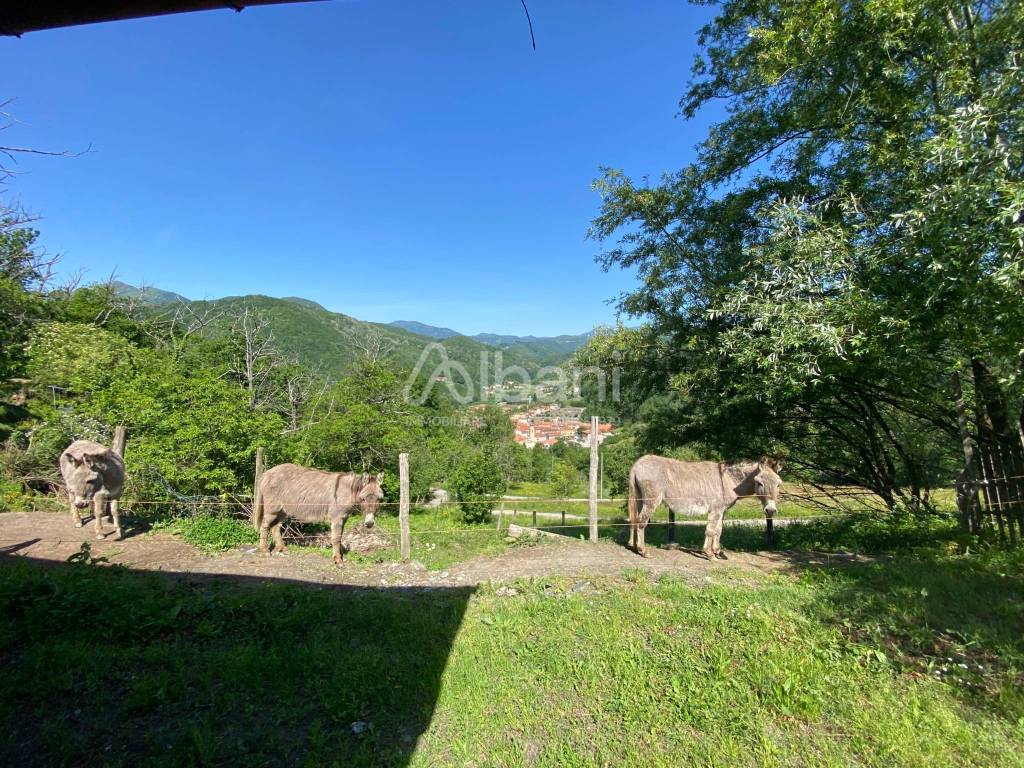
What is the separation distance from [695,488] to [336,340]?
55829mm

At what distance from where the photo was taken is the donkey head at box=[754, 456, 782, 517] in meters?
7.96

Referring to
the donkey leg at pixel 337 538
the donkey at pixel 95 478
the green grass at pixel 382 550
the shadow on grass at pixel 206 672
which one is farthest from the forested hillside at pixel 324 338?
the donkey at pixel 95 478

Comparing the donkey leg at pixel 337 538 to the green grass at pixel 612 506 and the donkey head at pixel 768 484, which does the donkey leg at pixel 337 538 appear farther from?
the donkey head at pixel 768 484

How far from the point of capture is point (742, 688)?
329 cm

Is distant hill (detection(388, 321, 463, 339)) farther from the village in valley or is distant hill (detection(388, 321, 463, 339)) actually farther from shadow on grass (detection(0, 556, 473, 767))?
shadow on grass (detection(0, 556, 473, 767))

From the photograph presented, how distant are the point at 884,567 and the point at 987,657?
266 centimetres

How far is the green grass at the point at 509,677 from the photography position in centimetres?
278

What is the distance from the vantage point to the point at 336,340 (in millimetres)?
57219

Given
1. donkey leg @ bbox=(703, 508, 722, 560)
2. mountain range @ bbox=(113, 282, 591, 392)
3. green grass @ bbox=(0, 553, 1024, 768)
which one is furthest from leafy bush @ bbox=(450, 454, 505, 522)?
green grass @ bbox=(0, 553, 1024, 768)

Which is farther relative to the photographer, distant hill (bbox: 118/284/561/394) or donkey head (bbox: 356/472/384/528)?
distant hill (bbox: 118/284/561/394)

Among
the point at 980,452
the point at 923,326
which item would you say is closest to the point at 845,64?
the point at 923,326

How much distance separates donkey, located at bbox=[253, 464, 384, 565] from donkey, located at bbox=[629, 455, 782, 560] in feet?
15.6

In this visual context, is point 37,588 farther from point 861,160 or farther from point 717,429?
point 861,160

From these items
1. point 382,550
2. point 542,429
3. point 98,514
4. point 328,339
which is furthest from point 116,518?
point 328,339
